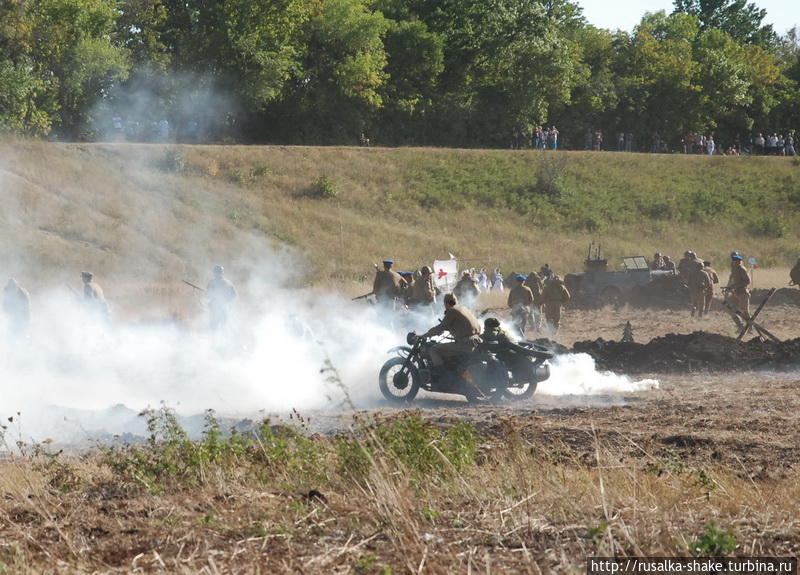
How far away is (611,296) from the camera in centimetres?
3116

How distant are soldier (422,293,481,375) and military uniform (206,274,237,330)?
291 inches

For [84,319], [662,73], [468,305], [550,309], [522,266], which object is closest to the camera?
[84,319]

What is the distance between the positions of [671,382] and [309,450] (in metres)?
9.27

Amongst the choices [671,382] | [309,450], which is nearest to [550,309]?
[671,382]

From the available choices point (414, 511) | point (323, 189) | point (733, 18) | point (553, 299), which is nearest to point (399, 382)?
point (414, 511)

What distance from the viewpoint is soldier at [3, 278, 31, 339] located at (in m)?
19.9

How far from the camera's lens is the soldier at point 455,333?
1425cm

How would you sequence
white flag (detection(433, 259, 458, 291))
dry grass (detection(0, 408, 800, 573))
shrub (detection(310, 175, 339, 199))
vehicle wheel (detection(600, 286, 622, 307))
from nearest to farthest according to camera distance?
dry grass (detection(0, 408, 800, 573)), vehicle wheel (detection(600, 286, 622, 307)), white flag (detection(433, 259, 458, 291)), shrub (detection(310, 175, 339, 199))

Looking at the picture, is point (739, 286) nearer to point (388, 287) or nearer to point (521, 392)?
point (388, 287)

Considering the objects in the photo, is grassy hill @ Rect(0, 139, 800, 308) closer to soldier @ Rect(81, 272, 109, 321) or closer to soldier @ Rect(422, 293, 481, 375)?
soldier @ Rect(81, 272, 109, 321)

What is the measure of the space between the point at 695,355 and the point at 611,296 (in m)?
13.6

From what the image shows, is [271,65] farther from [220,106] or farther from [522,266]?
[522,266]

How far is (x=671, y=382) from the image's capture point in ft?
53.0

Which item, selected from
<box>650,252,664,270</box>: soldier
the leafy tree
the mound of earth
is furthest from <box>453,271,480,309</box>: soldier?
the leafy tree
